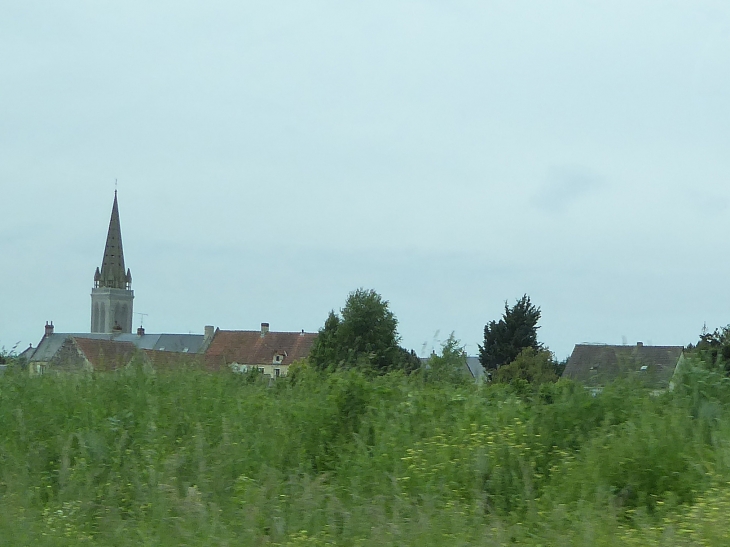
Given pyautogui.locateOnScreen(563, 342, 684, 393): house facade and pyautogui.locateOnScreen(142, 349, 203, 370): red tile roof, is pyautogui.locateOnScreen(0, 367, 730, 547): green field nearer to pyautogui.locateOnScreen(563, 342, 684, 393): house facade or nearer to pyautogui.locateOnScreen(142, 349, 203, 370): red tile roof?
pyautogui.locateOnScreen(563, 342, 684, 393): house facade

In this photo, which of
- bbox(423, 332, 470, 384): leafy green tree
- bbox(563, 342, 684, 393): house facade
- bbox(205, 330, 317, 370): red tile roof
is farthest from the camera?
bbox(205, 330, 317, 370): red tile roof

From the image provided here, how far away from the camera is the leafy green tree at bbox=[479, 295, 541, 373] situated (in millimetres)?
63719

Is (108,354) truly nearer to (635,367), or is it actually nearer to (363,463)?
(363,463)

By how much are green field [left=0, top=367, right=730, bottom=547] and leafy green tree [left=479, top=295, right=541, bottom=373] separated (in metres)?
55.7

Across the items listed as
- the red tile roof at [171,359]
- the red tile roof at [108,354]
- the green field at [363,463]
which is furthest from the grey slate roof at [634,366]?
the red tile roof at [108,354]

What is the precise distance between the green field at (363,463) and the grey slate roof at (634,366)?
0.27 metres

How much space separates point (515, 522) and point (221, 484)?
2.26 metres

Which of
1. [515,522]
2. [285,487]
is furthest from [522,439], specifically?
[285,487]

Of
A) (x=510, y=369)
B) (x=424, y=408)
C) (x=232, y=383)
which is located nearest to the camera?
(x=424, y=408)

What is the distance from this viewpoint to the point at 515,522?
5887mm

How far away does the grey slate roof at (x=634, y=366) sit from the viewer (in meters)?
7.64

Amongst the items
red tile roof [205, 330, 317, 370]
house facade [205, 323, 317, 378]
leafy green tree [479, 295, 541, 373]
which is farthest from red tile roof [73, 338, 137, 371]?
red tile roof [205, 330, 317, 370]

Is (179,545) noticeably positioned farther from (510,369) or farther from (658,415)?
(510,369)

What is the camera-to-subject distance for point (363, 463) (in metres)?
7.06
